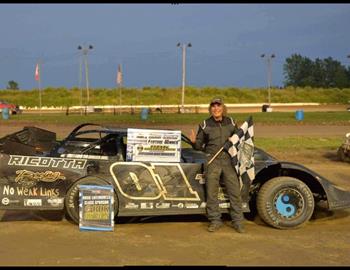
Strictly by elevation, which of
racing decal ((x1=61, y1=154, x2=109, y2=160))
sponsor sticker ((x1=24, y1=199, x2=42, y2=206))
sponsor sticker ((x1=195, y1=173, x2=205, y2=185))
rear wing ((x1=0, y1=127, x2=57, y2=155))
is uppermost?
rear wing ((x1=0, y1=127, x2=57, y2=155))

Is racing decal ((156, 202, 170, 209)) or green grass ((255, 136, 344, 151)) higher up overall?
racing decal ((156, 202, 170, 209))

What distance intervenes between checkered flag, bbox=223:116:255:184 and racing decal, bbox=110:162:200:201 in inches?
24.9

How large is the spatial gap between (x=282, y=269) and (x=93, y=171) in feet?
9.29

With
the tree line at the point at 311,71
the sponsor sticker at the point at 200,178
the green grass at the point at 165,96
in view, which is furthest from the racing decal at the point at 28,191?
the tree line at the point at 311,71

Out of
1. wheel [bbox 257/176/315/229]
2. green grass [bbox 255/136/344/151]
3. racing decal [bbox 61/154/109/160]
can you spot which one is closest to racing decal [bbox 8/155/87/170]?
racing decal [bbox 61/154/109/160]

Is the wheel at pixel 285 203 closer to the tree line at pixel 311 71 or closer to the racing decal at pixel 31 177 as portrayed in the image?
the racing decal at pixel 31 177

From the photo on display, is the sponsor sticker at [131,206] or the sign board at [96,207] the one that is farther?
the sponsor sticker at [131,206]

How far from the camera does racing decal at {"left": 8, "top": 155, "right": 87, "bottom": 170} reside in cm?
688

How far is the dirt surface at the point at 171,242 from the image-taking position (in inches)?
216

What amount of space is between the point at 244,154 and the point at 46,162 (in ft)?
8.13

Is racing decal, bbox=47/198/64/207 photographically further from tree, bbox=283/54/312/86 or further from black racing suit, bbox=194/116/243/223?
tree, bbox=283/54/312/86

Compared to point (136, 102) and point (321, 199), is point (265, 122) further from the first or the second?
point (136, 102)

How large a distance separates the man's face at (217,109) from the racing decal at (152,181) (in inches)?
31.4

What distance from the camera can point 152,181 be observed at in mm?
6887
